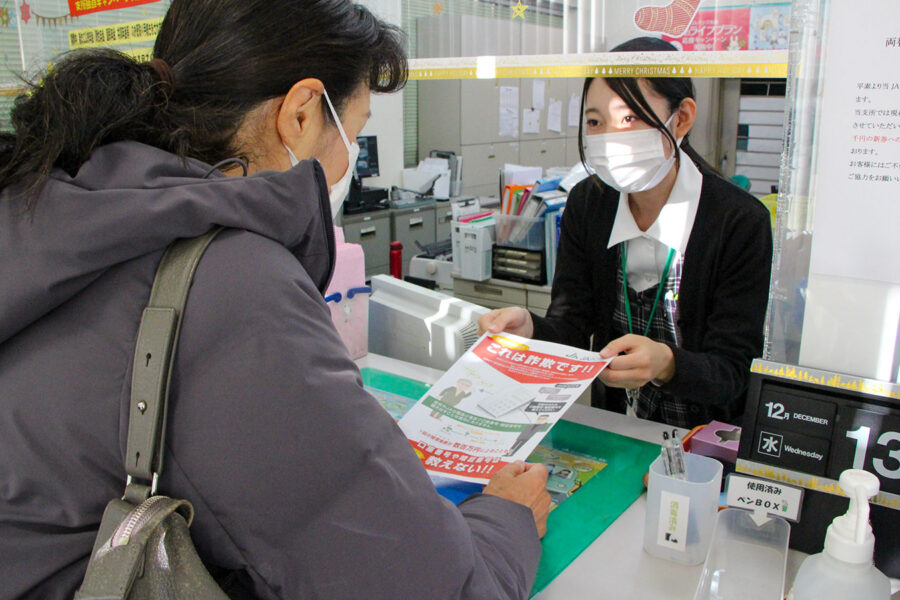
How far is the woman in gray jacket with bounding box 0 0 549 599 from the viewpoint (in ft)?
2.02

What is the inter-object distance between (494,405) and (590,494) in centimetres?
23

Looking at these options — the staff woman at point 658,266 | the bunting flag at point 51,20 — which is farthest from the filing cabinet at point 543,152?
the staff woman at point 658,266

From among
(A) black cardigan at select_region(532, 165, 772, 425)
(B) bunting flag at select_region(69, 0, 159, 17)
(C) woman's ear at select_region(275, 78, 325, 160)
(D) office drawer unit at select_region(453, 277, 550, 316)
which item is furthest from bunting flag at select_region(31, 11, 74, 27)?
(C) woman's ear at select_region(275, 78, 325, 160)

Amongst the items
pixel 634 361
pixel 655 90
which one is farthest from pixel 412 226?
pixel 634 361

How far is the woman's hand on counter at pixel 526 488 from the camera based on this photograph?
37.7 inches

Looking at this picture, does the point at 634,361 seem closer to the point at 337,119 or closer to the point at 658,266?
the point at 658,266

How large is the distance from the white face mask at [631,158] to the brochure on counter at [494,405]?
1.47ft

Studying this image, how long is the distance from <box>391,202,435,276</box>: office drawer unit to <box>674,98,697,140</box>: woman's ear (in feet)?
11.4

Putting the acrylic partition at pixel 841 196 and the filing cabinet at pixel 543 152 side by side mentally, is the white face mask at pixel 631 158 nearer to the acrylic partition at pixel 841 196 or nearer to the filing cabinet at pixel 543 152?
the acrylic partition at pixel 841 196

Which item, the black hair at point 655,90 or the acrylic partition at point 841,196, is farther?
the black hair at point 655,90

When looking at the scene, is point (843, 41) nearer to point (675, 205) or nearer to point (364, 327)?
point (675, 205)

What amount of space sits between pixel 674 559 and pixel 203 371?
70 centimetres

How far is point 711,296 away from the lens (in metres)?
1.56

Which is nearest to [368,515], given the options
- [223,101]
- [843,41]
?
[223,101]
